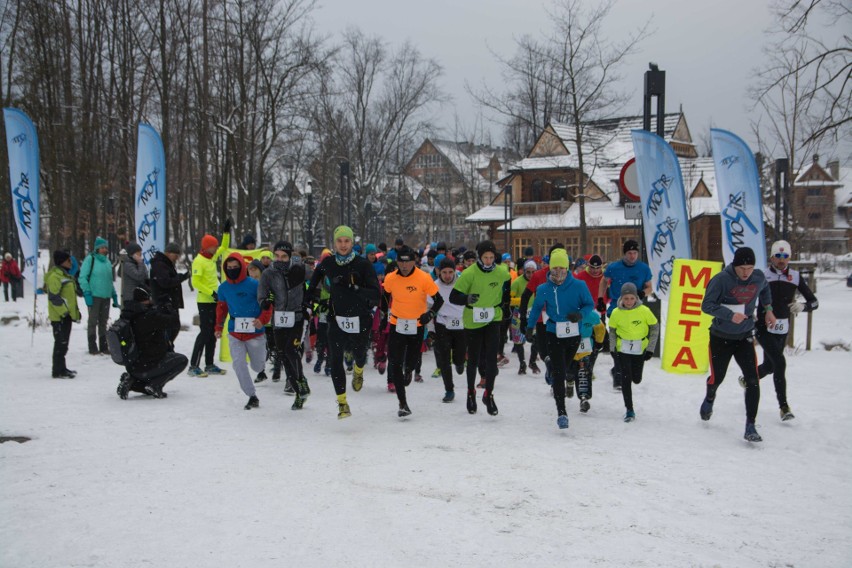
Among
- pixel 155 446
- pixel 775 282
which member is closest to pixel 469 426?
pixel 155 446

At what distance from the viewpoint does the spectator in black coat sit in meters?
10.1

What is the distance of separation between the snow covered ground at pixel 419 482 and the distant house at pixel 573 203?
3502cm

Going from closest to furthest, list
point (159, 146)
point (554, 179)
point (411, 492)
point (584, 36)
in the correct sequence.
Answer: point (411, 492)
point (159, 146)
point (584, 36)
point (554, 179)

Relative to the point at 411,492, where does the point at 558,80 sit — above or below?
above

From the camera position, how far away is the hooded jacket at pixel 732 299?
6941 millimetres

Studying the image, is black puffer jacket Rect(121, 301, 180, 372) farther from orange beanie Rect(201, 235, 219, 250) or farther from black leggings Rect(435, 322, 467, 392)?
black leggings Rect(435, 322, 467, 392)

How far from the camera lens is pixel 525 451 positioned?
6582 mm

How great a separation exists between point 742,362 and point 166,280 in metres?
7.63

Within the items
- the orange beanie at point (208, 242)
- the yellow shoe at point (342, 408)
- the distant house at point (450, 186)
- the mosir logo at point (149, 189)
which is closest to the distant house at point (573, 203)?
the distant house at point (450, 186)

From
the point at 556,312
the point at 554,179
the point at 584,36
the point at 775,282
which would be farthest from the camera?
the point at 554,179

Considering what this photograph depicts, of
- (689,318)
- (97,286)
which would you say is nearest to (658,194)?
(689,318)

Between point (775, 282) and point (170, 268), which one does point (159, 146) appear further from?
point (775, 282)

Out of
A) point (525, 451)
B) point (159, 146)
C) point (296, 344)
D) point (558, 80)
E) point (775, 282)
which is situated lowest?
point (525, 451)

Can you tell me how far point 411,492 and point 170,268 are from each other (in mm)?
6372
